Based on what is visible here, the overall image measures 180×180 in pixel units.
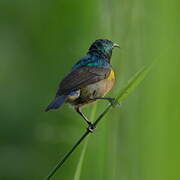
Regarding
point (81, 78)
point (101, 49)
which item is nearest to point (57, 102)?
point (81, 78)

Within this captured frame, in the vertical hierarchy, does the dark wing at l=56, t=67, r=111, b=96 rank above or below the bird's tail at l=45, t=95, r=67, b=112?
above

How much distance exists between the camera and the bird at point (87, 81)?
1.83 m

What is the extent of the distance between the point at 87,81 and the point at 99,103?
0.55m

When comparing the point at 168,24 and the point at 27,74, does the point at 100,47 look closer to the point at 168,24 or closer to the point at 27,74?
the point at 27,74

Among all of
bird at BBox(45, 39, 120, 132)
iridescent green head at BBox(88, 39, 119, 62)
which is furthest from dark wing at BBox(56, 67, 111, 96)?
iridescent green head at BBox(88, 39, 119, 62)

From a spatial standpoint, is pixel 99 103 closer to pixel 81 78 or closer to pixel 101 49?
pixel 81 78

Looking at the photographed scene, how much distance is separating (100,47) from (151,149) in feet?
5.20

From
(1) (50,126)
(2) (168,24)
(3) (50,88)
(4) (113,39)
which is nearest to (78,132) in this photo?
(1) (50,126)

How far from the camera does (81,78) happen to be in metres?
1.90

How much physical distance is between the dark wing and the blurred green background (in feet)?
0.32

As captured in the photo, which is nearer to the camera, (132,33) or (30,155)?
(132,33)

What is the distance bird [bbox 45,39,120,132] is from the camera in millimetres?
1828

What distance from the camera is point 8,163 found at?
2762mm

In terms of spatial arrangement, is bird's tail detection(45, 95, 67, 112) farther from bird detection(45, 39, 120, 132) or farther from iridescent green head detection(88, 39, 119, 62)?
iridescent green head detection(88, 39, 119, 62)
